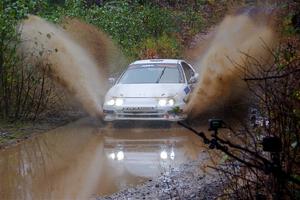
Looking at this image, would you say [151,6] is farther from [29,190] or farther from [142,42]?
[29,190]

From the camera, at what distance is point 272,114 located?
5.00 metres

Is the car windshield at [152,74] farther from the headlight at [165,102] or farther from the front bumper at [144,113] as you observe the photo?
the front bumper at [144,113]

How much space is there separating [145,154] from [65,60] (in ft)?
20.9

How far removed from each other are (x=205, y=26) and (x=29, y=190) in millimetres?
25445

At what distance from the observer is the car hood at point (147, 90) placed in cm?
1477

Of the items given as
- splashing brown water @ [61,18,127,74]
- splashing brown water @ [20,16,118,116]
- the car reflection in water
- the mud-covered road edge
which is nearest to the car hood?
splashing brown water @ [20,16,118,116]

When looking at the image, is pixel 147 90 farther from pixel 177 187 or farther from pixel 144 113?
pixel 177 187

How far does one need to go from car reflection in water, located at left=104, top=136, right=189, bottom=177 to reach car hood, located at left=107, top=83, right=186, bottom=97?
1641 millimetres

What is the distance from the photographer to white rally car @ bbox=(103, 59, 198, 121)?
14.4 m

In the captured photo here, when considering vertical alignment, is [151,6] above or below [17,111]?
above

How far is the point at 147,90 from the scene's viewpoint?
589 inches

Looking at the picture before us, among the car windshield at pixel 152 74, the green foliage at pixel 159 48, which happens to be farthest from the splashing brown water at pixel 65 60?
the green foliage at pixel 159 48

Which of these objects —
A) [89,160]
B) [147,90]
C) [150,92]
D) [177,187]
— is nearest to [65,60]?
[147,90]

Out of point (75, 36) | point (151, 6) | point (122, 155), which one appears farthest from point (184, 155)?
point (151, 6)
